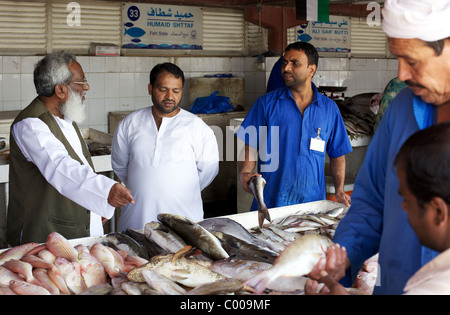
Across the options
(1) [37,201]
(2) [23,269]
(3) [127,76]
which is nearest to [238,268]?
(2) [23,269]

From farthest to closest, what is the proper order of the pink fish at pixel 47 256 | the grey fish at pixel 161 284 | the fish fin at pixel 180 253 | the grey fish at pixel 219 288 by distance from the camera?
the pink fish at pixel 47 256, the fish fin at pixel 180 253, the grey fish at pixel 161 284, the grey fish at pixel 219 288

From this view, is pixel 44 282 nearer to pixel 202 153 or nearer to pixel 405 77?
pixel 405 77

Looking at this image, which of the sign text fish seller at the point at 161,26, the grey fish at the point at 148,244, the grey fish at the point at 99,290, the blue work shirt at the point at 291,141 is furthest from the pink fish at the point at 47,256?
the sign text fish seller at the point at 161,26

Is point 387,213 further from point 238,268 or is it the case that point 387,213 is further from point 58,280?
point 58,280

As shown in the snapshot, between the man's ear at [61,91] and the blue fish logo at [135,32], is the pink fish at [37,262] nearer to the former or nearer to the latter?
the man's ear at [61,91]

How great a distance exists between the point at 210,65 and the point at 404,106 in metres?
7.31

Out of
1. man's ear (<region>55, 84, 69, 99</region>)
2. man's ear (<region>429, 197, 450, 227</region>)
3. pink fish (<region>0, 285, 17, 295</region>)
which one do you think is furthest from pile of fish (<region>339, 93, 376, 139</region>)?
man's ear (<region>429, 197, 450, 227</region>)

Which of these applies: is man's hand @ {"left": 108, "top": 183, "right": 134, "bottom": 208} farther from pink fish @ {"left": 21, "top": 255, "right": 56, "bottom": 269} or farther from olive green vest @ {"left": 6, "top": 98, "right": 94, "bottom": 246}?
pink fish @ {"left": 21, "top": 255, "right": 56, "bottom": 269}

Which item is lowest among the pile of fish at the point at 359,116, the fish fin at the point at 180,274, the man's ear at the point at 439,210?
the fish fin at the point at 180,274

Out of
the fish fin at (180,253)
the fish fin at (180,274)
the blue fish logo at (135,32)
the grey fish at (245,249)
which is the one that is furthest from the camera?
the blue fish logo at (135,32)

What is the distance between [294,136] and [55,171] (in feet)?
5.87

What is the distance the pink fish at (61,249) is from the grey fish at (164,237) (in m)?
0.44

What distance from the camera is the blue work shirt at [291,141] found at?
419 cm

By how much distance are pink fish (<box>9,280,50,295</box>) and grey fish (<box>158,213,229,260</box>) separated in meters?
0.75
